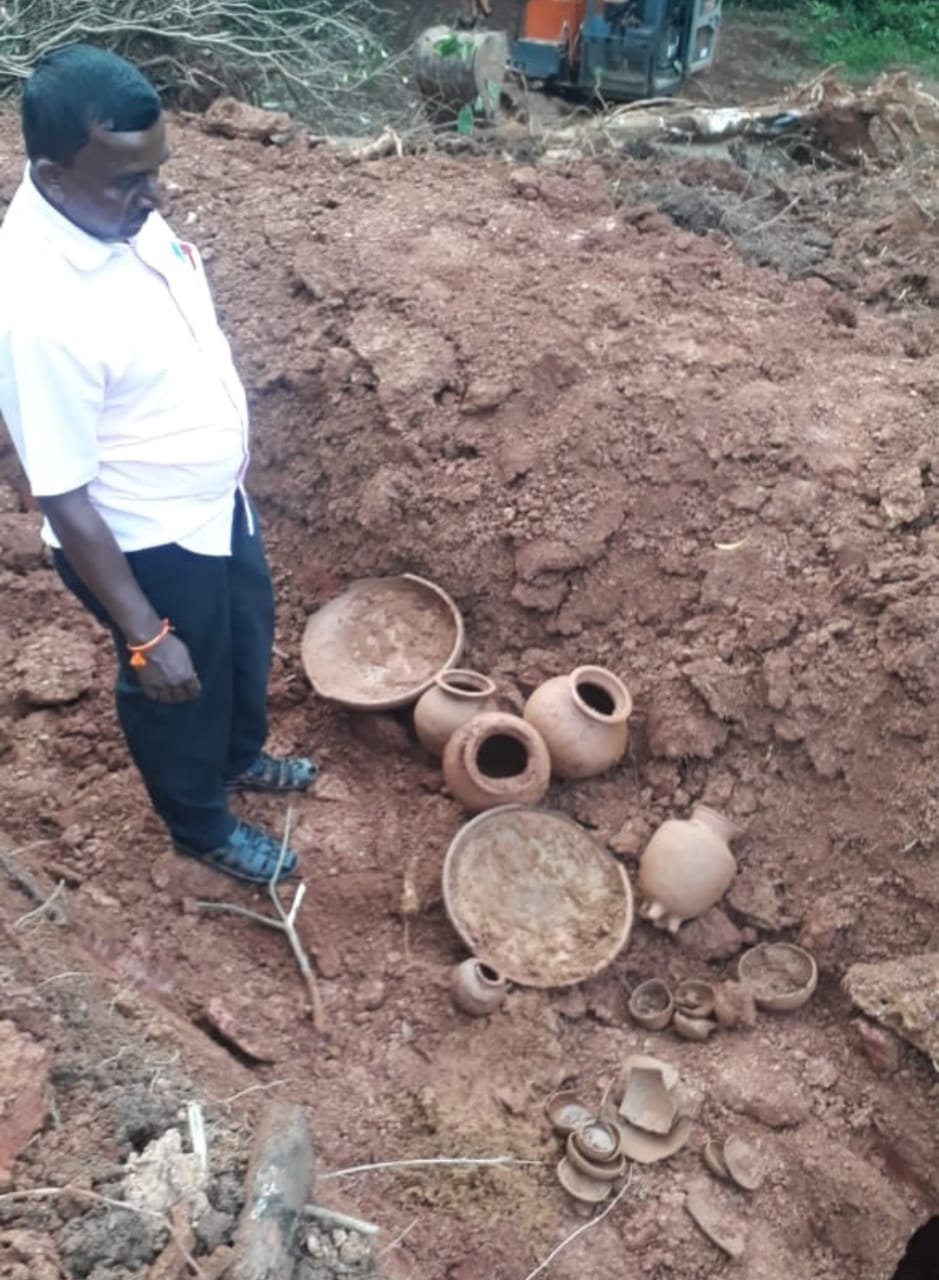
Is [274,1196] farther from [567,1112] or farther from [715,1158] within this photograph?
[715,1158]

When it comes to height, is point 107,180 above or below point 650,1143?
above

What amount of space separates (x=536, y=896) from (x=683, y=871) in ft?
1.33

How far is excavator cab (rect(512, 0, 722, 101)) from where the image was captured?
282 inches

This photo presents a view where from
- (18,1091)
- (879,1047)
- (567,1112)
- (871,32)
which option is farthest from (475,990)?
(871,32)

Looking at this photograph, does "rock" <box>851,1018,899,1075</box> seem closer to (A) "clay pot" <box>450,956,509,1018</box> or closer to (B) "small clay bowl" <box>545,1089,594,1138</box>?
(B) "small clay bowl" <box>545,1089,594,1138</box>

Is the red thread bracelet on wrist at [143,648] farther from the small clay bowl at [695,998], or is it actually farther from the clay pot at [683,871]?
the small clay bowl at [695,998]

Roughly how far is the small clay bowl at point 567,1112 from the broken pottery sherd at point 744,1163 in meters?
0.33

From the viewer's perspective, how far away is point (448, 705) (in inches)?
139

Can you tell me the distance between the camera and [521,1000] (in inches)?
123

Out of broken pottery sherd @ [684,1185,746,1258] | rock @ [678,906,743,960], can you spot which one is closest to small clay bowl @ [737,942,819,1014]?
rock @ [678,906,743,960]

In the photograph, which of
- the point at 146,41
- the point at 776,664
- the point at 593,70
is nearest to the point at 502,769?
the point at 776,664

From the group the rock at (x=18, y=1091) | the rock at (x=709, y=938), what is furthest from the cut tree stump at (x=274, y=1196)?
the rock at (x=709, y=938)

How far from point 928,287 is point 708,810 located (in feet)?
7.89

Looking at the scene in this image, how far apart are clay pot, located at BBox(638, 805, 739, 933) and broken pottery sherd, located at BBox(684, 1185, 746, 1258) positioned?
68 cm
